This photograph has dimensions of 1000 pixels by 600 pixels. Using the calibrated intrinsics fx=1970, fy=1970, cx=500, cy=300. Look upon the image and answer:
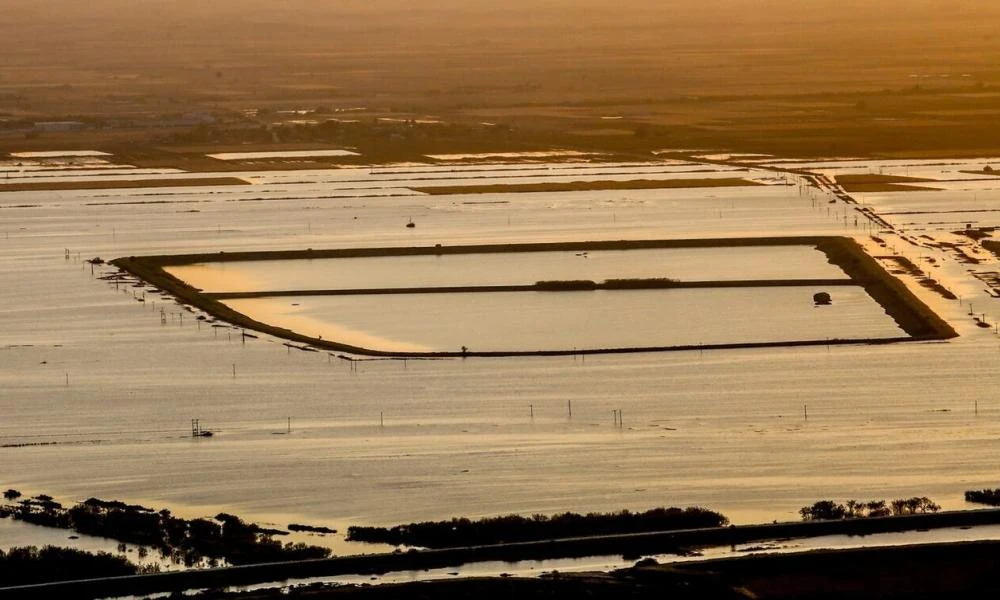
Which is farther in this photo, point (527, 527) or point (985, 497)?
point (985, 497)

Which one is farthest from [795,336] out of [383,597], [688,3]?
[688,3]

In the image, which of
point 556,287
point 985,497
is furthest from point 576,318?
Answer: point 985,497

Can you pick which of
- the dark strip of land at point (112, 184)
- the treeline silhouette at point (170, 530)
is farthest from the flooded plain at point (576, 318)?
the dark strip of land at point (112, 184)

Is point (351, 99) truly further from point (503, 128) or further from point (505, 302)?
point (505, 302)

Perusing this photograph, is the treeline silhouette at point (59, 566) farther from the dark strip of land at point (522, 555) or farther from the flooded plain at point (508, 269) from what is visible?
the flooded plain at point (508, 269)

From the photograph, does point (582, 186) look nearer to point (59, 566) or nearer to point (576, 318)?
point (576, 318)

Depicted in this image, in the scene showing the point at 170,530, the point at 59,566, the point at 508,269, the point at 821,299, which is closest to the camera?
the point at 59,566
